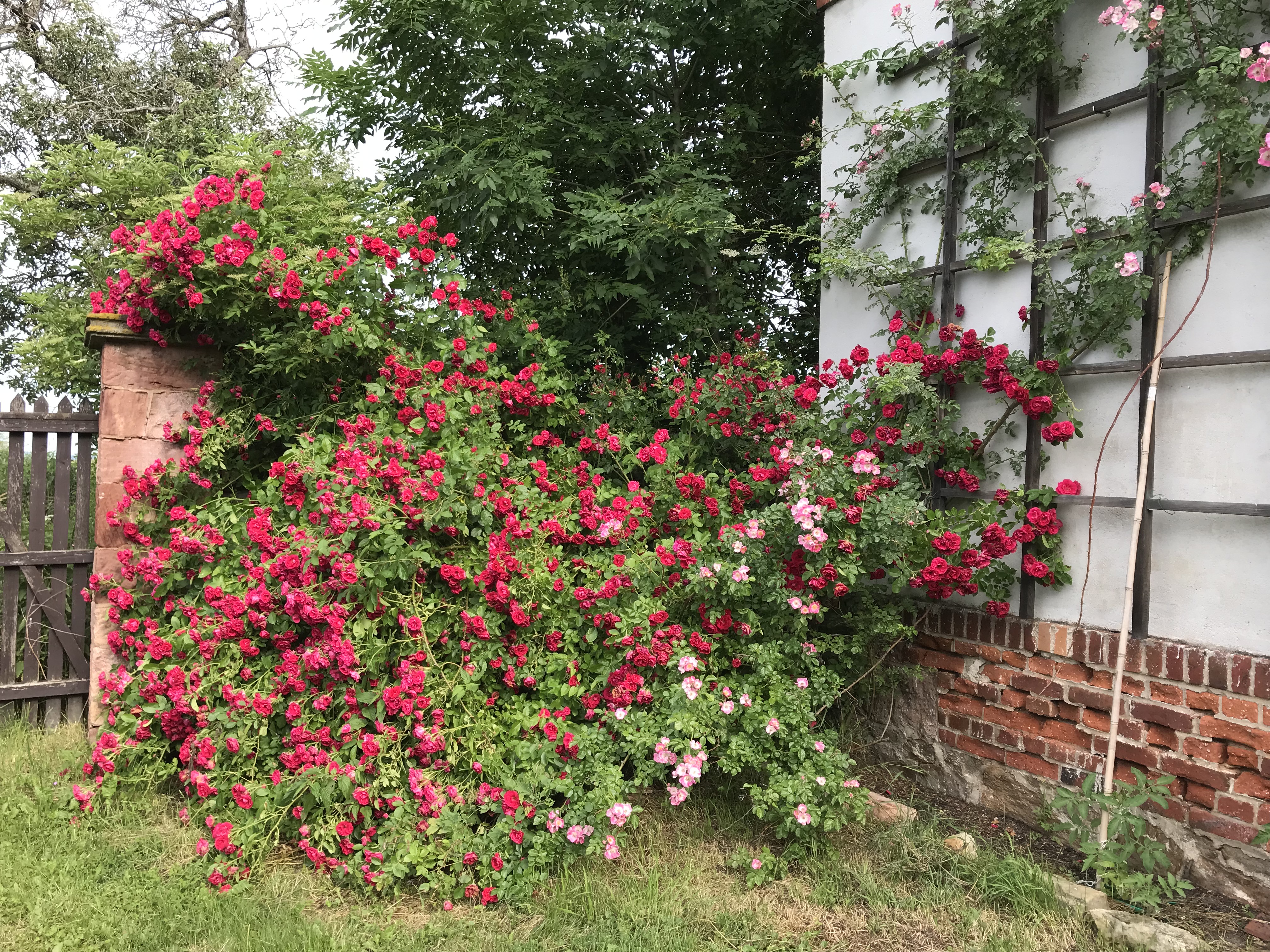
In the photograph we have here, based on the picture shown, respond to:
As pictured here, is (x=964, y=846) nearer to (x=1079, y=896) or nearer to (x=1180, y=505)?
(x=1079, y=896)

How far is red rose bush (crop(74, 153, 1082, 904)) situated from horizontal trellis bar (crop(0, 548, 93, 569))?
0.57m

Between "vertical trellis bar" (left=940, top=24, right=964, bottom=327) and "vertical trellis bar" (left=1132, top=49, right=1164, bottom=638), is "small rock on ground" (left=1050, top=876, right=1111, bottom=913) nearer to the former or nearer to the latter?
"vertical trellis bar" (left=1132, top=49, right=1164, bottom=638)

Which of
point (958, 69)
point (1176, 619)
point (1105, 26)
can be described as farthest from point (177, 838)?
point (1105, 26)

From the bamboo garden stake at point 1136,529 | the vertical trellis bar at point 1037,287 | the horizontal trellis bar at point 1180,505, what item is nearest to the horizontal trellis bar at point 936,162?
the vertical trellis bar at point 1037,287

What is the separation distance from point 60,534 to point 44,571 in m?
0.27

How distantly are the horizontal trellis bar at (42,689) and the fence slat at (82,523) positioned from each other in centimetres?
17

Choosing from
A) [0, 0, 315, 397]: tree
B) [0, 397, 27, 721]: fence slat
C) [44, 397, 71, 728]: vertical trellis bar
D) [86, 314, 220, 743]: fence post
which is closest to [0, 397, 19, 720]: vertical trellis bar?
[0, 397, 27, 721]: fence slat

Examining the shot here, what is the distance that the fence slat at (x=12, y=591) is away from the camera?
148 inches

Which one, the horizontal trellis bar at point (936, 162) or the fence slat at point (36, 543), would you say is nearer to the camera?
the horizontal trellis bar at point (936, 162)

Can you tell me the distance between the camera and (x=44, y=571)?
3969 millimetres

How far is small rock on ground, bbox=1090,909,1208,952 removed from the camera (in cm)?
213

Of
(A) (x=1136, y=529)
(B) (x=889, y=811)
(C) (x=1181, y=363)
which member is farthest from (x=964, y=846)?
(C) (x=1181, y=363)

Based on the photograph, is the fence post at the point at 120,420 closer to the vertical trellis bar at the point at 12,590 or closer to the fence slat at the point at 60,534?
the fence slat at the point at 60,534

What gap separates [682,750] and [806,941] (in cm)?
66
